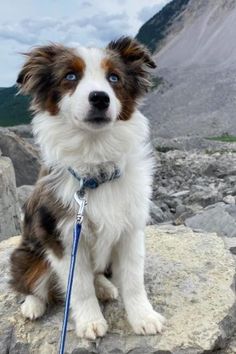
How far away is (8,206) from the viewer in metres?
7.68

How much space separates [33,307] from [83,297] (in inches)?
20.5

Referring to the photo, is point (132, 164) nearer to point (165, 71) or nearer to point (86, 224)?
point (86, 224)

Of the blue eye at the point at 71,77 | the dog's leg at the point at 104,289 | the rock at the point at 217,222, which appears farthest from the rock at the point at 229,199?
the blue eye at the point at 71,77

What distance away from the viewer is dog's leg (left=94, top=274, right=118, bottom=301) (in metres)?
4.36

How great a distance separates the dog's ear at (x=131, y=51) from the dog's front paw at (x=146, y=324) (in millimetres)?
1715

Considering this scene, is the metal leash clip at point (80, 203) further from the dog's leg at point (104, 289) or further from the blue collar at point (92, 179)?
the dog's leg at point (104, 289)

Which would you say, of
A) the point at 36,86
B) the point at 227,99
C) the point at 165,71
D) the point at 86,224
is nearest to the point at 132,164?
the point at 86,224

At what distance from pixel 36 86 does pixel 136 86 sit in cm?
68

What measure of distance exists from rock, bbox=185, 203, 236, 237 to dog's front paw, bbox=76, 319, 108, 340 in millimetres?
3481

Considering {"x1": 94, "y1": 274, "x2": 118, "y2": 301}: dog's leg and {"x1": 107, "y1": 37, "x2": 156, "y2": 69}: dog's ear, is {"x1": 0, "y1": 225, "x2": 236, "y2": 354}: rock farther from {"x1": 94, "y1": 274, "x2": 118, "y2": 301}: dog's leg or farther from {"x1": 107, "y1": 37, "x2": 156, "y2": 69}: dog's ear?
{"x1": 107, "y1": 37, "x2": 156, "y2": 69}: dog's ear

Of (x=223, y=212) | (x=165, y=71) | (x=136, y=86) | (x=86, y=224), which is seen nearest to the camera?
(x=86, y=224)

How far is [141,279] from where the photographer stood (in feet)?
13.4

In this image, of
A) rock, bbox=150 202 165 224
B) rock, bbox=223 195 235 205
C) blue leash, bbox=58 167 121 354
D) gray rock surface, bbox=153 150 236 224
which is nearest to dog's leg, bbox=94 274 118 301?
blue leash, bbox=58 167 121 354

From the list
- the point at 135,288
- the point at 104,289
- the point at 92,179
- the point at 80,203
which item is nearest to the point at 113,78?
the point at 92,179
